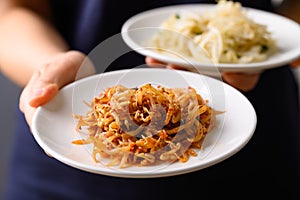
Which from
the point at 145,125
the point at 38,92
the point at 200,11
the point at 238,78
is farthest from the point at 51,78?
the point at 200,11

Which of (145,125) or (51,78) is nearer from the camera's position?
(145,125)

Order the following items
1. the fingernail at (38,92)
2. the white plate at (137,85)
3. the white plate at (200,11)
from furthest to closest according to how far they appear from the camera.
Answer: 1. the white plate at (200,11)
2. the fingernail at (38,92)
3. the white plate at (137,85)

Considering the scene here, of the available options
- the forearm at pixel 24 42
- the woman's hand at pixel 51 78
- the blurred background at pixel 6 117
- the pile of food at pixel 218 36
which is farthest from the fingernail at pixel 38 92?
the blurred background at pixel 6 117

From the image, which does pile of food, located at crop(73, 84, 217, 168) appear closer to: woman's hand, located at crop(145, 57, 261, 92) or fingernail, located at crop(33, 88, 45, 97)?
fingernail, located at crop(33, 88, 45, 97)

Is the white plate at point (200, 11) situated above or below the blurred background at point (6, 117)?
above

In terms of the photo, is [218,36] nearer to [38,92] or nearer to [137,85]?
[137,85]

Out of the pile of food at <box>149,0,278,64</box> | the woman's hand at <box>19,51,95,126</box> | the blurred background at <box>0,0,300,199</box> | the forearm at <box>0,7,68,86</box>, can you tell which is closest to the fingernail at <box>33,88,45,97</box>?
the woman's hand at <box>19,51,95,126</box>

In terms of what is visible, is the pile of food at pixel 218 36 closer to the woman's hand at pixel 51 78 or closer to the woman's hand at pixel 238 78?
the woman's hand at pixel 238 78
